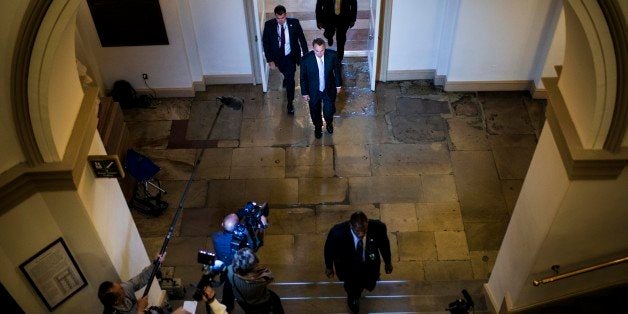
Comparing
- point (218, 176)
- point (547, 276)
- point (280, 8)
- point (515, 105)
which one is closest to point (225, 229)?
point (218, 176)

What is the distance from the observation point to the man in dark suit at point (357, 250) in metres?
5.23

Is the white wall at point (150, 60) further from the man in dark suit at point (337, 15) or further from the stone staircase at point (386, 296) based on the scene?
the stone staircase at point (386, 296)

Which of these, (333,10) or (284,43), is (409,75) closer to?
(333,10)

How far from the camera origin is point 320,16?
28.8ft

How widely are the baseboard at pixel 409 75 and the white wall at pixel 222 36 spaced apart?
90.7 inches

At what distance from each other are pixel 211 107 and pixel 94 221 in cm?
459

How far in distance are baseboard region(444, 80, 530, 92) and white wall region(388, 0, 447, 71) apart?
0.48 meters

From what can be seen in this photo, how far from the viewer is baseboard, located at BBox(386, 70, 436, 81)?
9.16 meters

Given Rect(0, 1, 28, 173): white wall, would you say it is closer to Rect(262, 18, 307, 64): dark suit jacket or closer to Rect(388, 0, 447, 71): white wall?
Rect(262, 18, 307, 64): dark suit jacket

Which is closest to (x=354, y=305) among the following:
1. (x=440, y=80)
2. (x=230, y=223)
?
(x=230, y=223)

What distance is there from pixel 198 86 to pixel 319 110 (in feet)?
7.63

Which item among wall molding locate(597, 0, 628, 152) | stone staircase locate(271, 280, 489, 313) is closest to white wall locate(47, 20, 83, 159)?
stone staircase locate(271, 280, 489, 313)

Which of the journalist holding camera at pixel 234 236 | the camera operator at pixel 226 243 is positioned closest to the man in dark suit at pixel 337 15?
the journalist holding camera at pixel 234 236

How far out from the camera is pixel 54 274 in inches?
183
